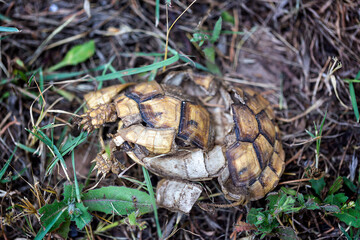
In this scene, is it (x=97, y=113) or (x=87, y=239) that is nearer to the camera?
(x=97, y=113)

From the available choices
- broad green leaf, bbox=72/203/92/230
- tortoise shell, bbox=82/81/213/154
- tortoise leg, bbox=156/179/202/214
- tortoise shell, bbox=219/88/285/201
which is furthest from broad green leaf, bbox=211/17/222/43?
broad green leaf, bbox=72/203/92/230

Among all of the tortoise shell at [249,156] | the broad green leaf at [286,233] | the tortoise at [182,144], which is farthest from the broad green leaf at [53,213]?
the broad green leaf at [286,233]

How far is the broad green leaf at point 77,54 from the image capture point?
10.4 ft

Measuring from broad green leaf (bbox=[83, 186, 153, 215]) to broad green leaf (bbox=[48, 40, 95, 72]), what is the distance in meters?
1.52

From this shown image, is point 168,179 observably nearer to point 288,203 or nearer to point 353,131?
point 288,203

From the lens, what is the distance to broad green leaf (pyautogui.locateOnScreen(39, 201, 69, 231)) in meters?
2.27

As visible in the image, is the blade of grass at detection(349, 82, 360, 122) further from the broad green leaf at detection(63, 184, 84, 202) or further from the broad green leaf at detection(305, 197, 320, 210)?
the broad green leaf at detection(63, 184, 84, 202)

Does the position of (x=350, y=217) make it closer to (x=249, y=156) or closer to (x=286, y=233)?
(x=286, y=233)

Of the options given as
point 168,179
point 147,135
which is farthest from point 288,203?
point 147,135

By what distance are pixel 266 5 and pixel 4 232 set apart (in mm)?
3595

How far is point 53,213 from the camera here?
2320 mm

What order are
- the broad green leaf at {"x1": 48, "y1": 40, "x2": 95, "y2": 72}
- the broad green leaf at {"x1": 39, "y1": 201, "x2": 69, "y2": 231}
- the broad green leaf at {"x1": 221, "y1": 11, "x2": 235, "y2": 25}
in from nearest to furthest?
the broad green leaf at {"x1": 39, "y1": 201, "x2": 69, "y2": 231} → the broad green leaf at {"x1": 48, "y1": 40, "x2": 95, "y2": 72} → the broad green leaf at {"x1": 221, "y1": 11, "x2": 235, "y2": 25}

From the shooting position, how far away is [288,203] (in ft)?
6.83

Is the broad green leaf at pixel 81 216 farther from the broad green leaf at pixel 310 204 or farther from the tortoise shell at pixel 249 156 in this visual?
the broad green leaf at pixel 310 204
